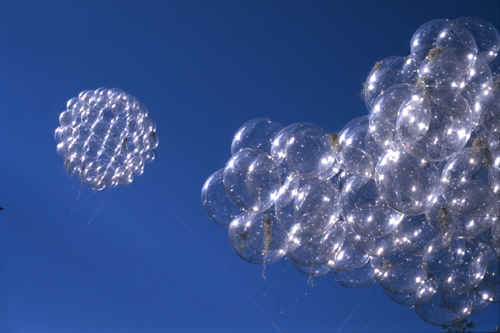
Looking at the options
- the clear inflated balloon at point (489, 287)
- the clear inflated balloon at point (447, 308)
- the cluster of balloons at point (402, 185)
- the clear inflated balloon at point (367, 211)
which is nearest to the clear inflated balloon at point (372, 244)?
the cluster of balloons at point (402, 185)

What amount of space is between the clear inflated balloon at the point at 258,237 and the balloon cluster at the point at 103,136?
122 cm

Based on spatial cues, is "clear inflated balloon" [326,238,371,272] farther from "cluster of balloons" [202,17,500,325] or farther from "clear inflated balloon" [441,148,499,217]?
"clear inflated balloon" [441,148,499,217]

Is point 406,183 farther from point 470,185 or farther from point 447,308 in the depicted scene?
point 447,308

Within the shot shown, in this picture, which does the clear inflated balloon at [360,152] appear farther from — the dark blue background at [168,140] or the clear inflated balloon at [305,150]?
the dark blue background at [168,140]

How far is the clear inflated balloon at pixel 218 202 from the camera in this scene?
205 cm

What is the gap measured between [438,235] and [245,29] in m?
2.68

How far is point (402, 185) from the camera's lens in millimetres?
1618

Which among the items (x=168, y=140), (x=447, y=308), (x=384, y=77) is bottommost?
(x=447, y=308)

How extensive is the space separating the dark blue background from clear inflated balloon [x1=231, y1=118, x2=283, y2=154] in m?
1.86

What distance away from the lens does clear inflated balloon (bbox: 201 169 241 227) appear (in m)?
2.05

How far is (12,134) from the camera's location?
391 cm

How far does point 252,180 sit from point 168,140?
2331 mm

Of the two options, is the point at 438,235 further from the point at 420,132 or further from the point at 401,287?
the point at 420,132

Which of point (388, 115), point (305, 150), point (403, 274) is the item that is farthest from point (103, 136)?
point (403, 274)
